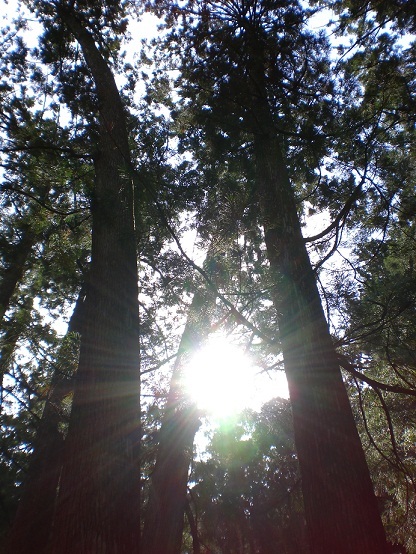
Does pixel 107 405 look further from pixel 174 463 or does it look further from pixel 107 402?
→ pixel 174 463

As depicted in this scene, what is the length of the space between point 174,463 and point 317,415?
321cm

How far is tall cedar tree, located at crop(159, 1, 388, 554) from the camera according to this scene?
7.86 feet

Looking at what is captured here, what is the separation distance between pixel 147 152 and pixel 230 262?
2347mm

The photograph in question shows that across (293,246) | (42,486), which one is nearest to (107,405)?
(293,246)

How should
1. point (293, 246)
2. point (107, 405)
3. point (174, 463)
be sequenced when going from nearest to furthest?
point (107, 405) < point (293, 246) < point (174, 463)

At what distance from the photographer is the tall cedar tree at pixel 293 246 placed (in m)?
2.39

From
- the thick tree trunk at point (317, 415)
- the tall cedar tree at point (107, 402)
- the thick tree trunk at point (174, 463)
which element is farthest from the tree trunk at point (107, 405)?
the thick tree trunk at point (317, 415)

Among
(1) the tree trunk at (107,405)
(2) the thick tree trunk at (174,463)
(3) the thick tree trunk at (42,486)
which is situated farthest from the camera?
(3) the thick tree trunk at (42,486)

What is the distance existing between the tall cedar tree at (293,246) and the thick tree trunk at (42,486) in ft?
8.97

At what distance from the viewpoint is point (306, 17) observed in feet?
17.5

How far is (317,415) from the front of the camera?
2779mm

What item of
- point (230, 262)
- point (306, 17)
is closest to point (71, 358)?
point (230, 262)

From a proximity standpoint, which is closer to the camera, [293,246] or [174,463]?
[293,246]

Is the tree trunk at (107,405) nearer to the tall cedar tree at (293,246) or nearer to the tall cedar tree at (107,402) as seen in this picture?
the tall cedar tree at (107,402)
